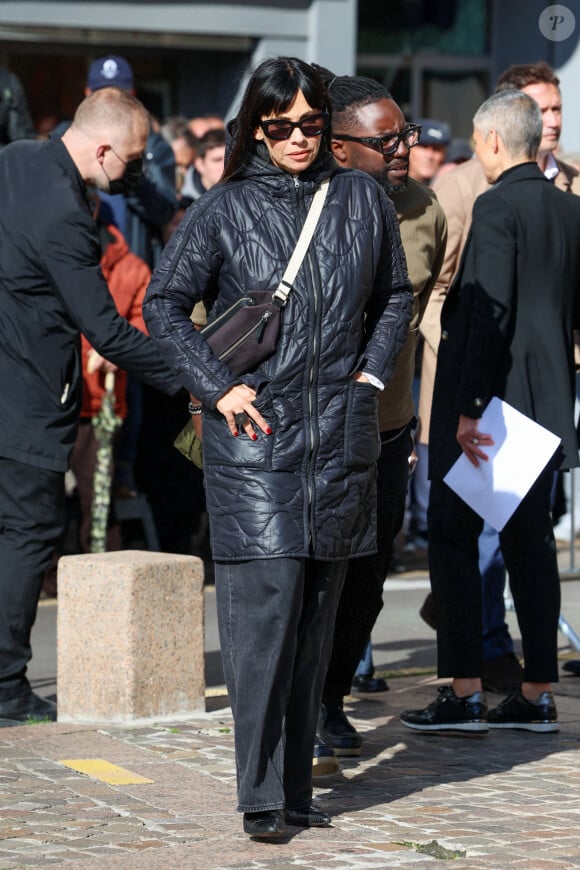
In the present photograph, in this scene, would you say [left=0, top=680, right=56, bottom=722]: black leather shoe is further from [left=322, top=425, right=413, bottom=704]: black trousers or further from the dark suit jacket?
the dark suit jacket

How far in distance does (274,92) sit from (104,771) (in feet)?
7.48

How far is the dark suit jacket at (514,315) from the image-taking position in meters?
6.50

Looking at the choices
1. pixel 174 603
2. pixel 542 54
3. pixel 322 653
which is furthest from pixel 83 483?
pixel 542 54

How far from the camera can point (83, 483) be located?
968 cm

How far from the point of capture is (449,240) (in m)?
7.77

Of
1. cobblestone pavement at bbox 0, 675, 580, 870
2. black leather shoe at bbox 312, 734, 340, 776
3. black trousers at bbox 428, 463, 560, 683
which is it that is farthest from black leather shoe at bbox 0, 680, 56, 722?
black trousers at bbox 428, 463, 560, 683

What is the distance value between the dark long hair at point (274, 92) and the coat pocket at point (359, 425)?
2.56 feet

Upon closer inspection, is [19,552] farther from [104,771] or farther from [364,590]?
[364,590]

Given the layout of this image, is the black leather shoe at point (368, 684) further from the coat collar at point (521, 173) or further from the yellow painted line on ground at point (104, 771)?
the coat collar at point (521, 173)

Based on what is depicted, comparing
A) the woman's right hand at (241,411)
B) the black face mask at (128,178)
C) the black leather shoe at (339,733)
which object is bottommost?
the black leather shoe at (339,733)

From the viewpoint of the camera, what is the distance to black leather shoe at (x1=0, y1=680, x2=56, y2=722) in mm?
6797

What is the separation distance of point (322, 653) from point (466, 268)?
192cm

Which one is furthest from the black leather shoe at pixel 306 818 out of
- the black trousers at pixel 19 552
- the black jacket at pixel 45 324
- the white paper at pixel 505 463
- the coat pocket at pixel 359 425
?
the black jacket at pixel 45 324

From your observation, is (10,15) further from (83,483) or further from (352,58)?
(83,483)
